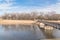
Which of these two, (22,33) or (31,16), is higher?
(31,16)

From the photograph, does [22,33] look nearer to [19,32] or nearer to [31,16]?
[19,32]

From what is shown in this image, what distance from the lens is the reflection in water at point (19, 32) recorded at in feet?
9.68

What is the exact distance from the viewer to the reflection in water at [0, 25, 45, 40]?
2949 mm

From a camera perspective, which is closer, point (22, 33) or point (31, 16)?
point (31, 16)

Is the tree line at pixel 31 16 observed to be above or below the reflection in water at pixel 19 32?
above

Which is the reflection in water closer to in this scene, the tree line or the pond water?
the pond water

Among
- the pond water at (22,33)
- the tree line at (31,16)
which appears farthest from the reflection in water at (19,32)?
the tree line at (31,16)

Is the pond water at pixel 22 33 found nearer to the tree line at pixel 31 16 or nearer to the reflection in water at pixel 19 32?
the reflection in water at pixel 19 32

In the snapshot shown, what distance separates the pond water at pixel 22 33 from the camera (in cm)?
293

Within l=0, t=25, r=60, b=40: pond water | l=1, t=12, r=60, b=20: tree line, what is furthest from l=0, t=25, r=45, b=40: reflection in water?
l=1, t=12, r=60, b=20: tree line

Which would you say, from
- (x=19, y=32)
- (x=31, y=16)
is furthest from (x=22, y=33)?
(x=31, y=16)

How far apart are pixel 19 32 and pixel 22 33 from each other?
0.09 metres

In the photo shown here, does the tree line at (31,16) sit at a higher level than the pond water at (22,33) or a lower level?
higher

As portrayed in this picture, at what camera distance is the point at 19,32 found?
122 inches
